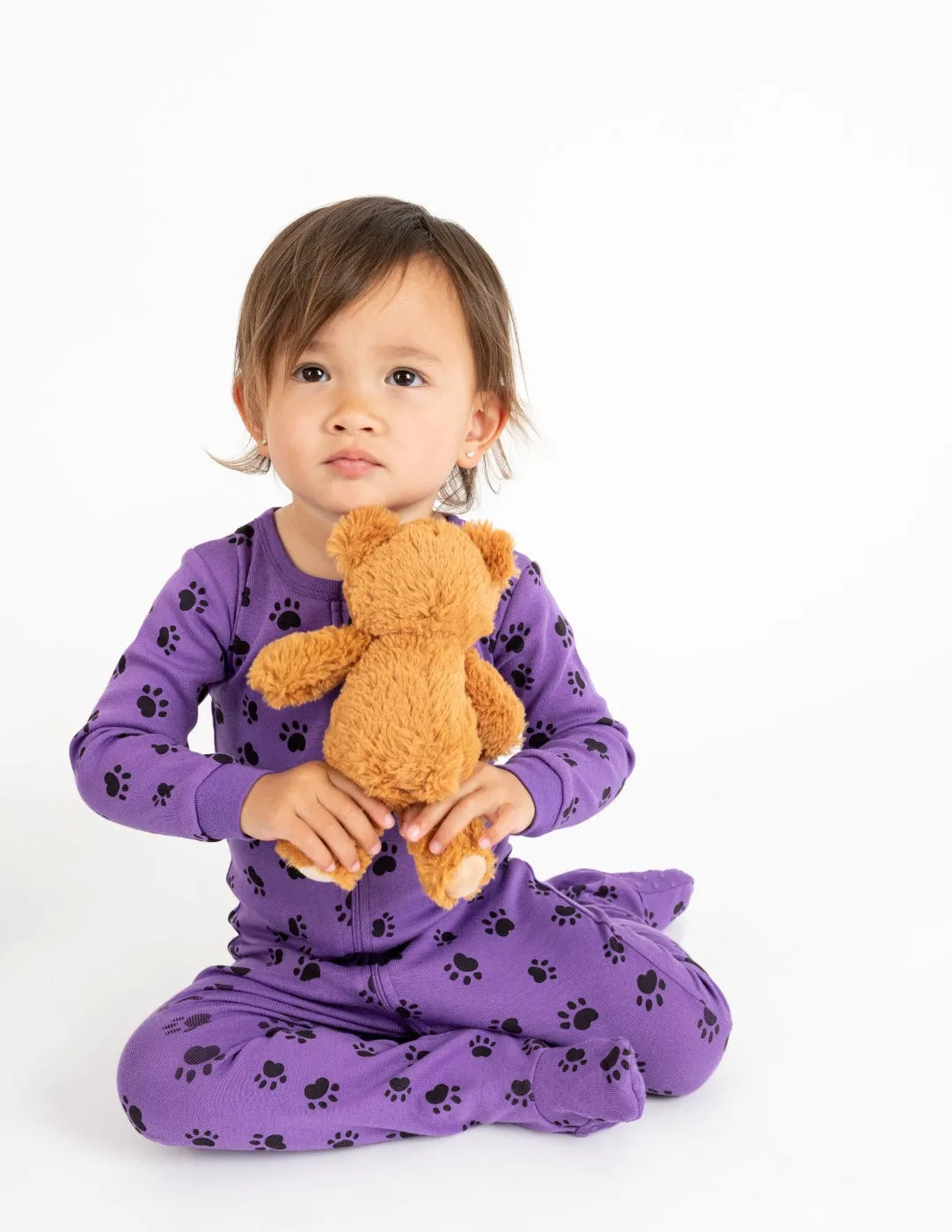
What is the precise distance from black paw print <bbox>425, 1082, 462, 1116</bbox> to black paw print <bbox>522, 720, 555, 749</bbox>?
0.36m

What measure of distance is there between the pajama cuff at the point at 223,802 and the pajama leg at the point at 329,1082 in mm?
206

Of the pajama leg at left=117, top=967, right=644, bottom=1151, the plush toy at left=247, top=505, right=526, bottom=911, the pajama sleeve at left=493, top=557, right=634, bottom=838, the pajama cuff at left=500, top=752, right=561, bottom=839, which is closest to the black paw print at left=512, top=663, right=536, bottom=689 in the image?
the pajama sleeve at left=493, top=557, right=634, bottom=838

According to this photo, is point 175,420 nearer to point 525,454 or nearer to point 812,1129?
point 525,454

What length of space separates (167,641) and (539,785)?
40cm

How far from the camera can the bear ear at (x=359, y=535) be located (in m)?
1.25

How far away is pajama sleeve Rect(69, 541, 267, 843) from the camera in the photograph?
1.31 meters

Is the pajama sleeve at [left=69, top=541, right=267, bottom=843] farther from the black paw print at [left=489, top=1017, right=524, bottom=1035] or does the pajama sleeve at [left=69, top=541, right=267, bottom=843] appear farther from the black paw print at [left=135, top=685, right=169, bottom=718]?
the black paw print at [left=489, top=1017, right=524, bottom=1035]

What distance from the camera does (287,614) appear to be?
145 cm

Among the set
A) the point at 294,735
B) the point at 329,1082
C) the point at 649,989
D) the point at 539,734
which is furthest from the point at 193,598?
the point at 649,989

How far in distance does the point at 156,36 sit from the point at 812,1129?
2.06m

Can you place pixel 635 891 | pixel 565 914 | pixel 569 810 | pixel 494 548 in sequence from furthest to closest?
pixel 635 891 → pixel 565 914 → pixel 569 810 → pixel 494 548

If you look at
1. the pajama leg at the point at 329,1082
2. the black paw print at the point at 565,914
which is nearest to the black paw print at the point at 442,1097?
the pajama leg at the point at 329,1082

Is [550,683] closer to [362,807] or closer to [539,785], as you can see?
[539,785]

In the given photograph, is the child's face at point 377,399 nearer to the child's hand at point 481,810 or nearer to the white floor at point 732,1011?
the child's hand at point 481,810
